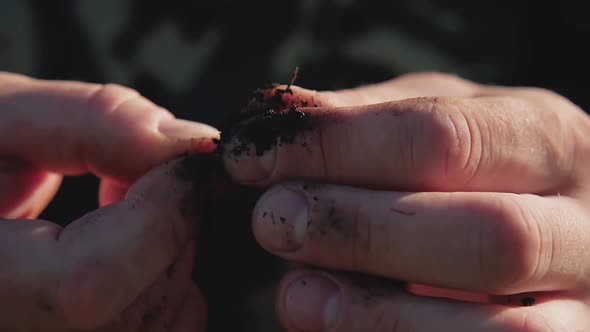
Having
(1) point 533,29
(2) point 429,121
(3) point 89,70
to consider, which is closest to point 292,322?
(2) point 429,121

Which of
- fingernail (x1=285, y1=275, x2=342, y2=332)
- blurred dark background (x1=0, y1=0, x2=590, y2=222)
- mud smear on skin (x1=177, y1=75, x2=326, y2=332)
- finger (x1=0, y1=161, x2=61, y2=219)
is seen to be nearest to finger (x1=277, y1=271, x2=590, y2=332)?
fingernail (x1=285, y1=275, x2=342, y2=332)

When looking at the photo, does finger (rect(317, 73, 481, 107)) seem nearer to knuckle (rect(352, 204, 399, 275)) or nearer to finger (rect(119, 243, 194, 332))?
knuckle (rect(352, 204, 399, 275))

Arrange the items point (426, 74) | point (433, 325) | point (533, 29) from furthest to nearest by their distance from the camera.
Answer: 1. point (533, 29)
2. point (426, 74)
3. point (433, 325)

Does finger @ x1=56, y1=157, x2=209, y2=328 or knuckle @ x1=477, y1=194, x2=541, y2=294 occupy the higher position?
knuckle @ x1=477, y1=194, x2=541, y2=294

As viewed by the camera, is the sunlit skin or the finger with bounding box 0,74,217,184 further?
the finger with bounding box 0,74,217,184

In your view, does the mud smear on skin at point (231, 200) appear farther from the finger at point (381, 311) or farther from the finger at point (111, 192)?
the finger at point (111, 192)

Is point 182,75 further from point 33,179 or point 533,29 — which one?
point 533,29

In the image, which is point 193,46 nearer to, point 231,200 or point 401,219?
point 231,200

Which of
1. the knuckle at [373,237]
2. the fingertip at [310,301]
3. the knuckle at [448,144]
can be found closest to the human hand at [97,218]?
the fingertip at [310,301]
